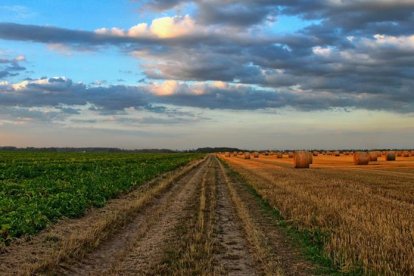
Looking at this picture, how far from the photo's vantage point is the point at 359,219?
44.3ft

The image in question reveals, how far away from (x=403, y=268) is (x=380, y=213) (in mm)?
6345

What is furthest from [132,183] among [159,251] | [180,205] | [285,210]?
[159,251]

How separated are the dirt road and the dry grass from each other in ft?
3.24

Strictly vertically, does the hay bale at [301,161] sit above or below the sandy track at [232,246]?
above

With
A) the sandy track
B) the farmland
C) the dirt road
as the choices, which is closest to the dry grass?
the farmland

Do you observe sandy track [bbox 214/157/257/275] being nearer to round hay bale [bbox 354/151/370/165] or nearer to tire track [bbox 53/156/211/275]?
tire track [bbox 53/156/211/275]

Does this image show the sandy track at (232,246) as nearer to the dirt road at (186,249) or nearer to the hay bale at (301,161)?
the dirt road at (186,249)

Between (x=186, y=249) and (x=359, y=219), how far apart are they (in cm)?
560

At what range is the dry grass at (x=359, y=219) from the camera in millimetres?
9148

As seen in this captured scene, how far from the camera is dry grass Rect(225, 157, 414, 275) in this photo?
9.15 meters

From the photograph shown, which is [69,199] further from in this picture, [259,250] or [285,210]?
[259,250]

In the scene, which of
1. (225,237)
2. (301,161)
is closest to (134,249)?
(225,237)

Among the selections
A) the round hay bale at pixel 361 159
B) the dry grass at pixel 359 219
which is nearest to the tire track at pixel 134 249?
the dry grass at pixel 359 219

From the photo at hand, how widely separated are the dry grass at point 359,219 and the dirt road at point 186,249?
988mm
